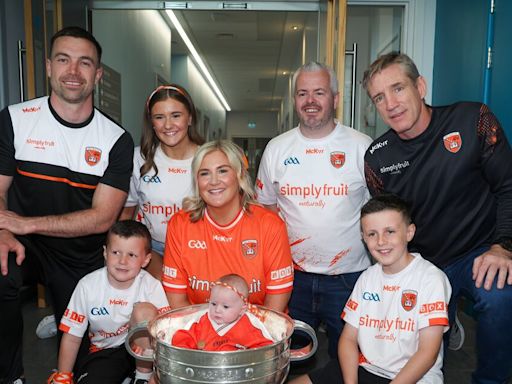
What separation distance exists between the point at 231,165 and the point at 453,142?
92 cm

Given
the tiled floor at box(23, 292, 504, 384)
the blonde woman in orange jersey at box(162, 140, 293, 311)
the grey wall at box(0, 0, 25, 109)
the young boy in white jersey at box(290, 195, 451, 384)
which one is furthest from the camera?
the grey wall at box(0, 0, 25, 109)

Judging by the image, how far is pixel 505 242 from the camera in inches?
74.6

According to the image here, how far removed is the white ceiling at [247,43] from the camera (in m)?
7.51

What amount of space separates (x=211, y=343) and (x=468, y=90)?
282 cm

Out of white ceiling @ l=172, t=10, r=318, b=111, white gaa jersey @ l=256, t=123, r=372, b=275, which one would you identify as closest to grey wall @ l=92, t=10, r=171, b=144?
white ceiling @ l=172, t=10, r=318, b=111

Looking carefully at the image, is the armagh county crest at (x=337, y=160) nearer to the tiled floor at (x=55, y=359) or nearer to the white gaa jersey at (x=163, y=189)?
the white gaa jersey at (x=163, y=189)

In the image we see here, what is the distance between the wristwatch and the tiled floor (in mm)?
945

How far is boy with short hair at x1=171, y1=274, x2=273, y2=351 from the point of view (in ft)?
5.11

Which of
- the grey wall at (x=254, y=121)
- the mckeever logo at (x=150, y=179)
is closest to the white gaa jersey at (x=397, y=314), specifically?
the mckeever logo at (x=150, y=179)

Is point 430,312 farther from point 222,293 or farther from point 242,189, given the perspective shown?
point 242,189

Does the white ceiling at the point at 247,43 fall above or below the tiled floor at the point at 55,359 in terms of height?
above

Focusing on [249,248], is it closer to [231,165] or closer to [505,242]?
[231,165]

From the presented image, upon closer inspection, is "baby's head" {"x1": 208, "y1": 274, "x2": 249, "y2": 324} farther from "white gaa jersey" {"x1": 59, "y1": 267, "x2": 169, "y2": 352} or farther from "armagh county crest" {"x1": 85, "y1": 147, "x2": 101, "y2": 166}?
"armagh county crest" {"x1": 85, "y1": 147, "x2": 101, "y2": 166}

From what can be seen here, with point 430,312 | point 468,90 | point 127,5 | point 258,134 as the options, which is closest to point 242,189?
point 430,312
